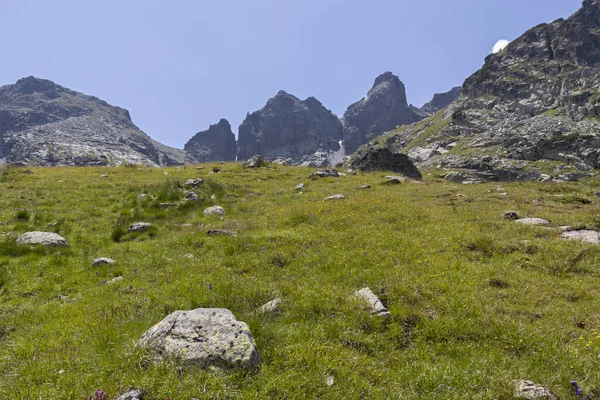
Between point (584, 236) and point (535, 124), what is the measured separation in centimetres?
15584

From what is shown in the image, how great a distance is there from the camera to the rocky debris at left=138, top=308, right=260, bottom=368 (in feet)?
18.2

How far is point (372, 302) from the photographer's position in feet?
27.5

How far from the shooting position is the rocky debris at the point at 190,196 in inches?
859

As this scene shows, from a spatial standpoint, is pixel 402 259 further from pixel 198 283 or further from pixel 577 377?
pixel 198 283

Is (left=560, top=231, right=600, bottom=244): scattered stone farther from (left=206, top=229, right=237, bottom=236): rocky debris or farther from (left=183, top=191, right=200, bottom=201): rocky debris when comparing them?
(left=183, top=191, right=200, bottom=201): rocky debris

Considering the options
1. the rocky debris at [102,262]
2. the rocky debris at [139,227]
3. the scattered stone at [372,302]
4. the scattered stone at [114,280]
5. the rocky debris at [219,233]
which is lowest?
the scattered stone at [372,302]

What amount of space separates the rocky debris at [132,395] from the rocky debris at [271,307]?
3.17 m

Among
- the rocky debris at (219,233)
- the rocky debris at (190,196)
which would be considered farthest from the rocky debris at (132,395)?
the rocky debris at (190,196)

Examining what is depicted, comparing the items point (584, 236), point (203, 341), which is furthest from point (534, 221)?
point (203, 341)

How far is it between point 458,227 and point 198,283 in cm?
1160

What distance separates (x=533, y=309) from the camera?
8055mm

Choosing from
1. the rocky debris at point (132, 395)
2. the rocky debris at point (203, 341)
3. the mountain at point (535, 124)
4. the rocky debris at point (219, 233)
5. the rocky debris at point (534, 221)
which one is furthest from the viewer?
the mountain at point (535, 124)

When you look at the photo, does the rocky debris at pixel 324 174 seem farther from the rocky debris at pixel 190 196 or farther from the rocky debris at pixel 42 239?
the rocky debris at pixel 42 239

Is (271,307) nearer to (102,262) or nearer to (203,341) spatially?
(203,341)
